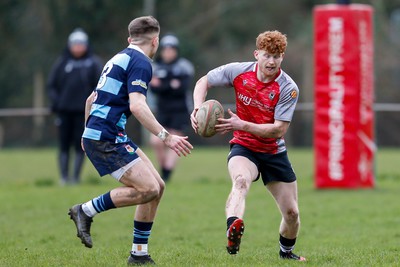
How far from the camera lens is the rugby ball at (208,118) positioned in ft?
22.9

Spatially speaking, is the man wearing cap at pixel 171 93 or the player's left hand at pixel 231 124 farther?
the man wearing cap at pixel 171 93

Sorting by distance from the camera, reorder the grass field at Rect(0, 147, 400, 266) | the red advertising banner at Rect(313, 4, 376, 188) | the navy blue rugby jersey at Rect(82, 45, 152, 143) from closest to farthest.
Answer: the navy blue rugby jersey at Rect(82, 45, 152, 143)
the grass field at Rect(0, 147, 400, 266)
the red advertising banner at Rect(313, 4, 376, 188)

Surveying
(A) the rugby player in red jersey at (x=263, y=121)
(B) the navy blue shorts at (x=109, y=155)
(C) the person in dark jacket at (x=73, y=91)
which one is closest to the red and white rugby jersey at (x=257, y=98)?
(A) the rugby player in red jersey at (x=263, y=121)

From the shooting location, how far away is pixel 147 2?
33.8 meters

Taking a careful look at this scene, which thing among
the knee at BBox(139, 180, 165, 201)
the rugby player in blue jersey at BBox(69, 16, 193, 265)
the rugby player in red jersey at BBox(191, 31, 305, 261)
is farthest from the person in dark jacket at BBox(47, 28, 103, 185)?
the knee at BBox(139, 180, 165, 201)

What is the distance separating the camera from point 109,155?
22.7 ft

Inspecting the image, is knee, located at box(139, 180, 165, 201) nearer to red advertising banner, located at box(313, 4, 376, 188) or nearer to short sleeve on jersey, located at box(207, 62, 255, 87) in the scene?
short sleeve on jersey, located at box(207, 62, 255, 87)

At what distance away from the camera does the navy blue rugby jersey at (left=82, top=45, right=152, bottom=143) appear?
22.6ft

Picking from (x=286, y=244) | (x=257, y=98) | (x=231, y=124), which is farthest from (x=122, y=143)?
(x=286, y=244)

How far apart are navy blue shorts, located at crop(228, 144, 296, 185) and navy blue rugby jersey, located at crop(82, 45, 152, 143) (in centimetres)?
96

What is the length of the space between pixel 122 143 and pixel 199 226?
11.0 ft

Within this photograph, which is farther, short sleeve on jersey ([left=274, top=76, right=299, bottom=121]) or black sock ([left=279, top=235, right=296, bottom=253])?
black sock ([left=279, top=235, right=296, bottom=253])

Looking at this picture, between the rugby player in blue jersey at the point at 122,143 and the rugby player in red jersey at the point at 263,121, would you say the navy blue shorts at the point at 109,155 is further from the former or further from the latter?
the rugby player in red jersey at the point at 263,121

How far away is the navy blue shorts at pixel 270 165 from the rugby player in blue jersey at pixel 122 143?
26.4 inches
